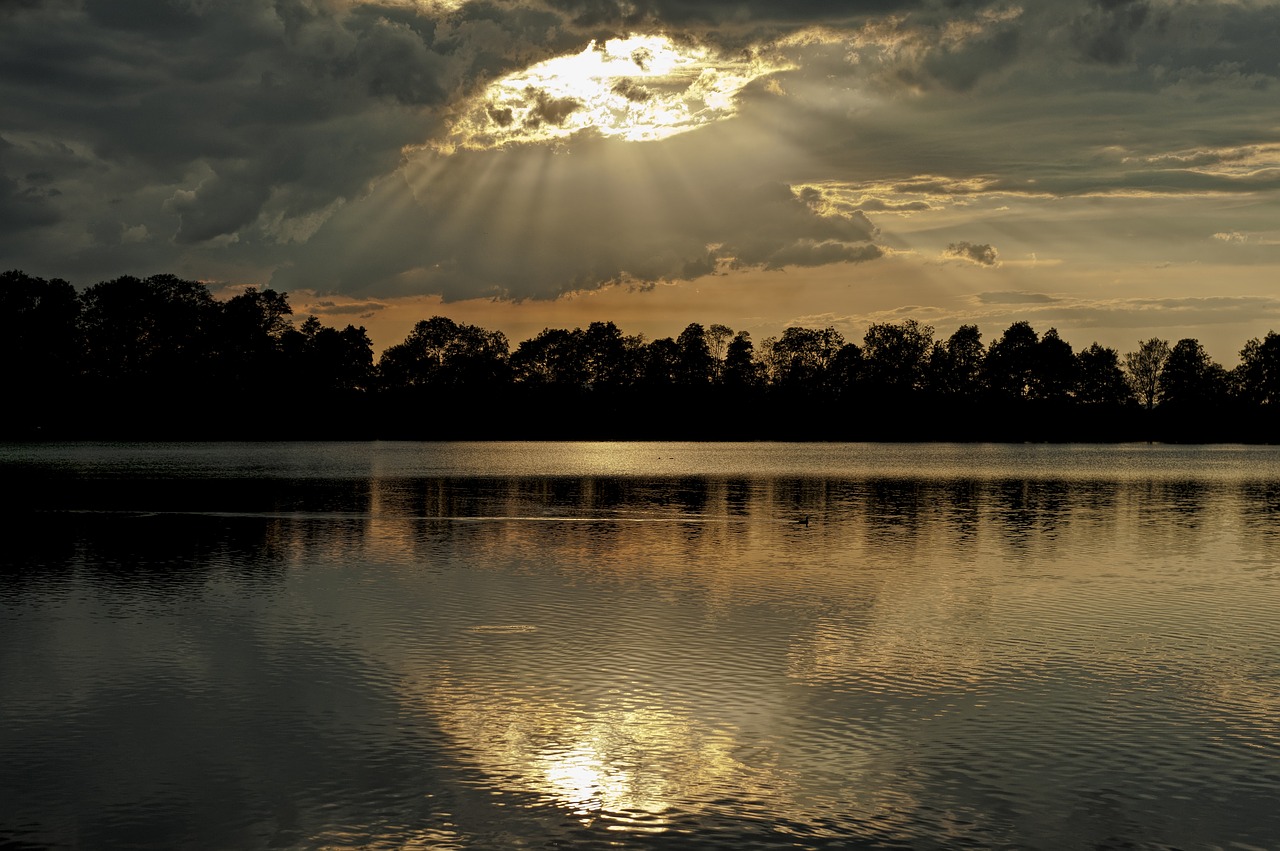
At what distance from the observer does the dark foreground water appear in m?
15.4

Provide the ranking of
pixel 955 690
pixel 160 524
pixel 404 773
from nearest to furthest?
pixel 404 773 → pixel 955 690 → pixel 160 524

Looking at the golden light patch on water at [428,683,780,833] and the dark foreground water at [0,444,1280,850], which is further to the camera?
the golden light patch on water at [428,683,780,833]

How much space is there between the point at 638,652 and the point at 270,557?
20479mm

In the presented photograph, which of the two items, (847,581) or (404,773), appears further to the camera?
(847,581)

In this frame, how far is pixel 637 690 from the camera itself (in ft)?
72.0

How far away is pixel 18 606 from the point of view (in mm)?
30875

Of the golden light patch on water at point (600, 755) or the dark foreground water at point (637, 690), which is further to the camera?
the golden light patch on water at point (600, 755)

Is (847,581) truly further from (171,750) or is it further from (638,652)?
(171,750)

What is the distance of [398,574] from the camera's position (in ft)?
123

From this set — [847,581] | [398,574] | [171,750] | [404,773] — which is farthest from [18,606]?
[847,581]

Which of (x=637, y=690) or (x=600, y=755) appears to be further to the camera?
(x=637, y=690)

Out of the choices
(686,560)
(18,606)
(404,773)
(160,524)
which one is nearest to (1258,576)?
(686,560)

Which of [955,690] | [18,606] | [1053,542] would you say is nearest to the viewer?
[955,690]

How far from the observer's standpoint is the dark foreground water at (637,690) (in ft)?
50.6
